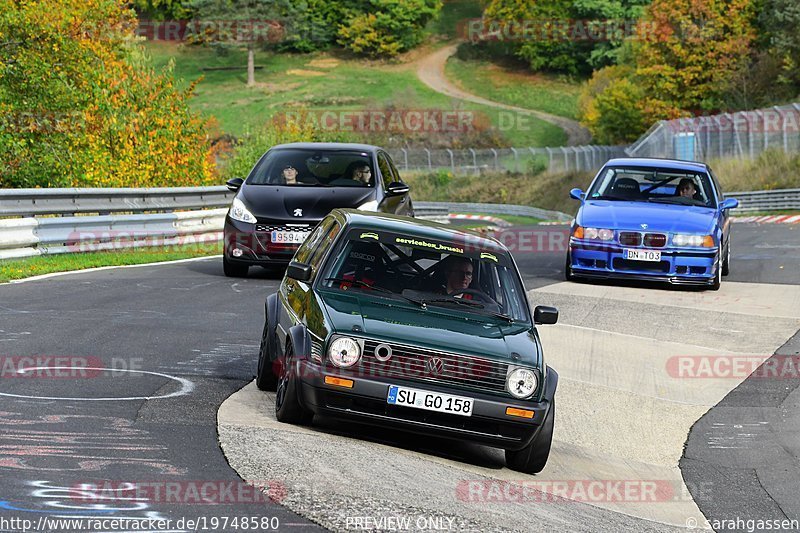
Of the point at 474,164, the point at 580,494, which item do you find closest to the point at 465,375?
the point at 580,494

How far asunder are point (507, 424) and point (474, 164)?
67.2 m

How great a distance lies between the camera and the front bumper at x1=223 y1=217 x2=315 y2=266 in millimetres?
17250

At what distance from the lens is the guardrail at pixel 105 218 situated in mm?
17875

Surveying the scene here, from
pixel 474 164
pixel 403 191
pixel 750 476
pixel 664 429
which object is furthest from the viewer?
pixel 474 164

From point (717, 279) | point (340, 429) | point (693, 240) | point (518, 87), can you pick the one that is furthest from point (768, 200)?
point (518, 87)

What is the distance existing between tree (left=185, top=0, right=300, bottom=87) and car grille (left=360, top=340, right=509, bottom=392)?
113 metres

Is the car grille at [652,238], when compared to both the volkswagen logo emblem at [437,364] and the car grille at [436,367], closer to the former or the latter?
the car grille at [436,367]

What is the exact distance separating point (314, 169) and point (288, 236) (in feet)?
5.43

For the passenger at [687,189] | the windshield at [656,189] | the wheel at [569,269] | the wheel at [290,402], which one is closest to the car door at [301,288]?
the wheel at [290,402]

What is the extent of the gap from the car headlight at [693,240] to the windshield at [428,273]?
8367 mm

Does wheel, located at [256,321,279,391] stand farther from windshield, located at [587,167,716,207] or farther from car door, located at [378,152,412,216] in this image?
windshield, located at [587,167,716,207]

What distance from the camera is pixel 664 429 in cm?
1042

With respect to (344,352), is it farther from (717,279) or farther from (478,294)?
(717,279)

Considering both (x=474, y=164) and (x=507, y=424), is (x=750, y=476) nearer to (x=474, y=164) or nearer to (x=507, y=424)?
(x=507, y=424)
